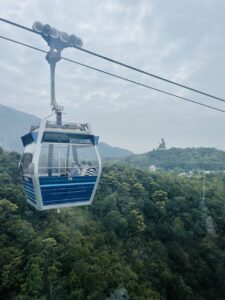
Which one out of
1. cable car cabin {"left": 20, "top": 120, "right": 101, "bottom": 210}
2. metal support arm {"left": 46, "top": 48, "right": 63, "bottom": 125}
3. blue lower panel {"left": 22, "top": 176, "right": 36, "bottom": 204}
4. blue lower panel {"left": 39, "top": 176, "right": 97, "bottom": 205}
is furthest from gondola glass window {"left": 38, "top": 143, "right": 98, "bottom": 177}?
metal support arm {"left": 46, "top": 48, "right": 63, "bottom": 125}

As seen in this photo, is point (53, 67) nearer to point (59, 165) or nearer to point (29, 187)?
point (59, 165)

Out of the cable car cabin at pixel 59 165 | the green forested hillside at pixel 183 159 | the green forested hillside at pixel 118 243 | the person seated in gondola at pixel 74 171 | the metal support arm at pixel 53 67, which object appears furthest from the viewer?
the green forested hillside at pixel 183 159

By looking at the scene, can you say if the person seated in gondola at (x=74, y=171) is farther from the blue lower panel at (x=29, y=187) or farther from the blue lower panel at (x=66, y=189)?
the blue lower panel at (x=29, y=187)

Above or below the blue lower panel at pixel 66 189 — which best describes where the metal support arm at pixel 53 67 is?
above

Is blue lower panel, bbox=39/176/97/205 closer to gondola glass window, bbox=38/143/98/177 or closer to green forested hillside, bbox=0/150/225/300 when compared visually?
gondola glass window, bbox=38/143/98/177

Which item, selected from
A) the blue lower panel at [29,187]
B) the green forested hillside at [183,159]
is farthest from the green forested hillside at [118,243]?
the green forested hillside at [183,159]

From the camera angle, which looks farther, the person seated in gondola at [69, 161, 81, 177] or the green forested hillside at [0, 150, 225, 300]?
the green forested hillside at [0, 150, 225, 300]

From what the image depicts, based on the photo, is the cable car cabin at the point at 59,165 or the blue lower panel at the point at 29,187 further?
the blue lower panel at the point at 29,187
